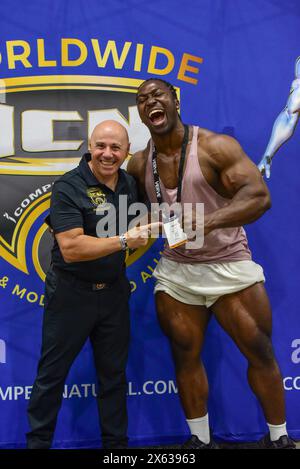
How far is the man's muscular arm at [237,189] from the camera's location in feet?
6.89

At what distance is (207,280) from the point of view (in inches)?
92.0

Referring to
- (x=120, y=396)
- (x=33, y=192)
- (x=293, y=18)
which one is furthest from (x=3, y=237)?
(x=293, y=18)

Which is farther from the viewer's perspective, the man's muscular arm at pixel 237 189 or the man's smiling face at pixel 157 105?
the man's smiling face at pixel 157 105

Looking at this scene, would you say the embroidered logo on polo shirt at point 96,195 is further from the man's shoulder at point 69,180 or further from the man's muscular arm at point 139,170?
the man's muscular arm at point 139,170

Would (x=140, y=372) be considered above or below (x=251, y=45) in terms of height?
below

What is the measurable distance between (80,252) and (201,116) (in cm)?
100

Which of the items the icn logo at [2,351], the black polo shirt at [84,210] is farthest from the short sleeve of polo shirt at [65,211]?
the icn logo at [2,351]

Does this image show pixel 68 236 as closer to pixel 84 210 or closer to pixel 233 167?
pixel 84 210

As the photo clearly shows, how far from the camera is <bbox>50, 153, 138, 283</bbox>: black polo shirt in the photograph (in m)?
2.10

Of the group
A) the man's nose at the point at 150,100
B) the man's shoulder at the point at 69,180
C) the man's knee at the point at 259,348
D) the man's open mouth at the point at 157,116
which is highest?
the man's nose at the point at 150,100

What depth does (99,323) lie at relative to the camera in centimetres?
227

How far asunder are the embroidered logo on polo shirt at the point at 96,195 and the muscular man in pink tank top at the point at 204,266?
26cm

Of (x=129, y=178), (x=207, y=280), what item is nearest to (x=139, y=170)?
(x=129, y=178)

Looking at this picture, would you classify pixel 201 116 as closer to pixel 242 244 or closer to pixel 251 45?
pixel 251 45
